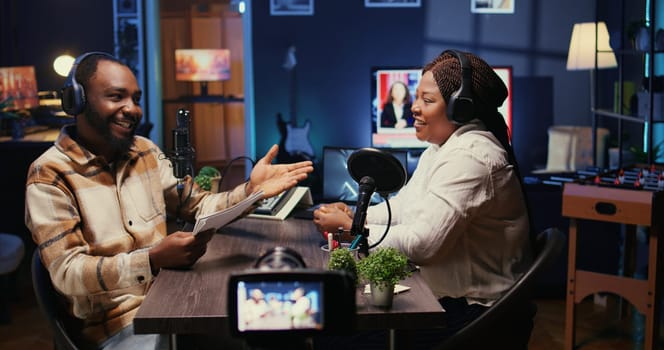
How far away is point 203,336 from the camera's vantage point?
2.58 m

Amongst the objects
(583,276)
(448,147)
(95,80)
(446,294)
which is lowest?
(583,276)

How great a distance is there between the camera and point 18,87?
5.98 m

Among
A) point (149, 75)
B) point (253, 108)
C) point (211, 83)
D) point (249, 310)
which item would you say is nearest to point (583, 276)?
point (249, 310)

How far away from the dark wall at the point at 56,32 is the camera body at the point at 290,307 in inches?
241

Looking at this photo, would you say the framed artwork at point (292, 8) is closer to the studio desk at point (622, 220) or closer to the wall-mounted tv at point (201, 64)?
the wall-mounted tv at point (201, 64)

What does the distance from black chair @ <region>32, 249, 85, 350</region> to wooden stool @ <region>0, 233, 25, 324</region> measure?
244 centimetres

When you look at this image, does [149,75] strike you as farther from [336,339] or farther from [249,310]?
[249,310]

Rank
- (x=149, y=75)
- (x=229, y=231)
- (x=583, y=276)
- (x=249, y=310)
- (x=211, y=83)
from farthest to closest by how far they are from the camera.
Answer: (x=211, y=83) < (x=149, y=75) < (x=583, y=276) < (x=229, y=231) < (x=249, y=310)

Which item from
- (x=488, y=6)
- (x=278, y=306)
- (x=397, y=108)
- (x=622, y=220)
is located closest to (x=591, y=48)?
(x=488, y=6)

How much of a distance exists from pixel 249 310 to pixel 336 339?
51.0 inches

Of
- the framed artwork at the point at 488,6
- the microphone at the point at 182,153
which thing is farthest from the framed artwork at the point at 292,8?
the microphone at the point at 182,153

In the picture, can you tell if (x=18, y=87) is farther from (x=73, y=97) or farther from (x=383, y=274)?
(x=383, y=274)

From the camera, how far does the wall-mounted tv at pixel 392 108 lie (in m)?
6.14

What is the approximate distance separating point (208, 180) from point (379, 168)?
124 centimetres
